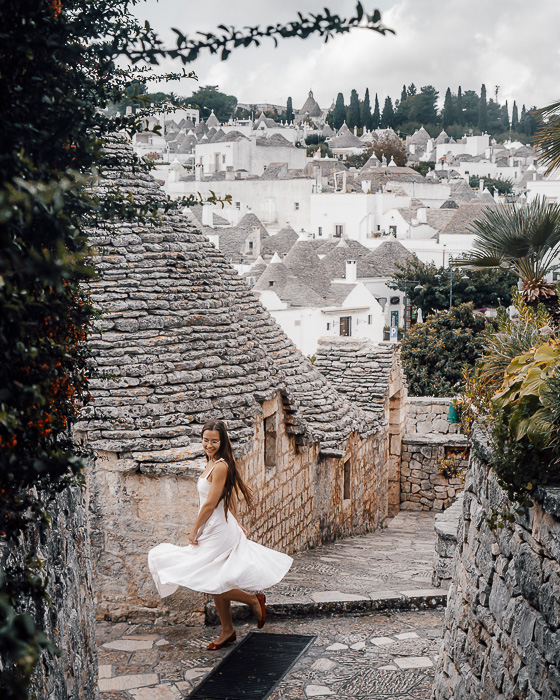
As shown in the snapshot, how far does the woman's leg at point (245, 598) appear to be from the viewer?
6.98 metres

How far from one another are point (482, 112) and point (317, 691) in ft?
471

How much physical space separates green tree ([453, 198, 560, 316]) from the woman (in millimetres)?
3217

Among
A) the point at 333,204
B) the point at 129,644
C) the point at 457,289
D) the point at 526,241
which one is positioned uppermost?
the point at 333,204

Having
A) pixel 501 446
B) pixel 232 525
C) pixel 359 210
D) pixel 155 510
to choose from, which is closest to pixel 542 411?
pixel 501 446

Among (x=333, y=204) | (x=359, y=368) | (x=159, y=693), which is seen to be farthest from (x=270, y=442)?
(x=333, y=204)

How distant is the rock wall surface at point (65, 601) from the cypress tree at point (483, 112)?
14128cm

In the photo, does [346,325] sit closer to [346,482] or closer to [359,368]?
[359,368]

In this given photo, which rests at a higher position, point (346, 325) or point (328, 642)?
point (346, 325)

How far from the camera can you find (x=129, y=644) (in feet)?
25.1

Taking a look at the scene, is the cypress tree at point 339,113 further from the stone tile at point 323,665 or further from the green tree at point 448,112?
the stone tile at point 323,665

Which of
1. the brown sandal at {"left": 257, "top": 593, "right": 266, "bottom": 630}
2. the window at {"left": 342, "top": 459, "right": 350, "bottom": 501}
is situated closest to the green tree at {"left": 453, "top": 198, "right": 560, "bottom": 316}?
the brown sandal at {"left": 257, "top": 593, "right": 266, "bottom": 630}

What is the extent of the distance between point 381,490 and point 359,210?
5669 centimetres

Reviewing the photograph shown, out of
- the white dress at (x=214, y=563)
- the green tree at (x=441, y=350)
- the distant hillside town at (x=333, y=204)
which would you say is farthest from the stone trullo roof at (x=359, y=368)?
the green tree at (x=441, y=350)

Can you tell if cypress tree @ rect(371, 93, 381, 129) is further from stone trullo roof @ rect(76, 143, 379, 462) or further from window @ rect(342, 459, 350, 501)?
stone trullo roof @ rect(76, 143, 379, 462)
